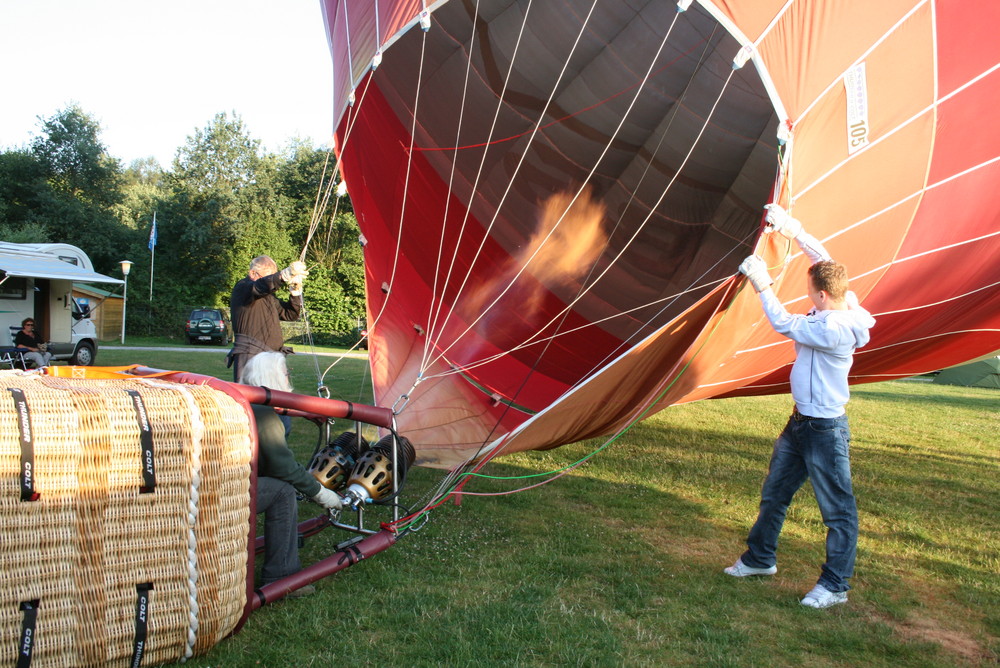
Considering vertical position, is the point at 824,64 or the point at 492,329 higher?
the point at 824,64

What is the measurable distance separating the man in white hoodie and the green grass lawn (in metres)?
0.23

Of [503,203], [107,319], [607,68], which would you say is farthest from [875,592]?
[107,319]

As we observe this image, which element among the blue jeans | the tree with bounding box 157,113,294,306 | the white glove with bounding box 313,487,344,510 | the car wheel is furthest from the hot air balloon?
the tree with bounding box 157,113,294,306

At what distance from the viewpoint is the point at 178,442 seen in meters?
2.01

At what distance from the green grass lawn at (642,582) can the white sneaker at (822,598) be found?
0.17 ft

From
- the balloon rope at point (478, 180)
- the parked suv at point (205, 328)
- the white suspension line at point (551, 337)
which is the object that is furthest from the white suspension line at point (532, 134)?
the parked suv at point (205, 328)

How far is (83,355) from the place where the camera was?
36.9 ft

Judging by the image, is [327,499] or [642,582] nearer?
[327,499]

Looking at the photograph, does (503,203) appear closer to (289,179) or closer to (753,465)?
(753,465)

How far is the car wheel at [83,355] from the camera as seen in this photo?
36.2 feet

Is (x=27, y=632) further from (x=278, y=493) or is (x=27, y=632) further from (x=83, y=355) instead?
(x=83, y=355)

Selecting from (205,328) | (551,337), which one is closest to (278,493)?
(551,337)

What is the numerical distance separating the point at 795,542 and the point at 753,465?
5.06 ft

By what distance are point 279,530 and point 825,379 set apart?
1965mm
